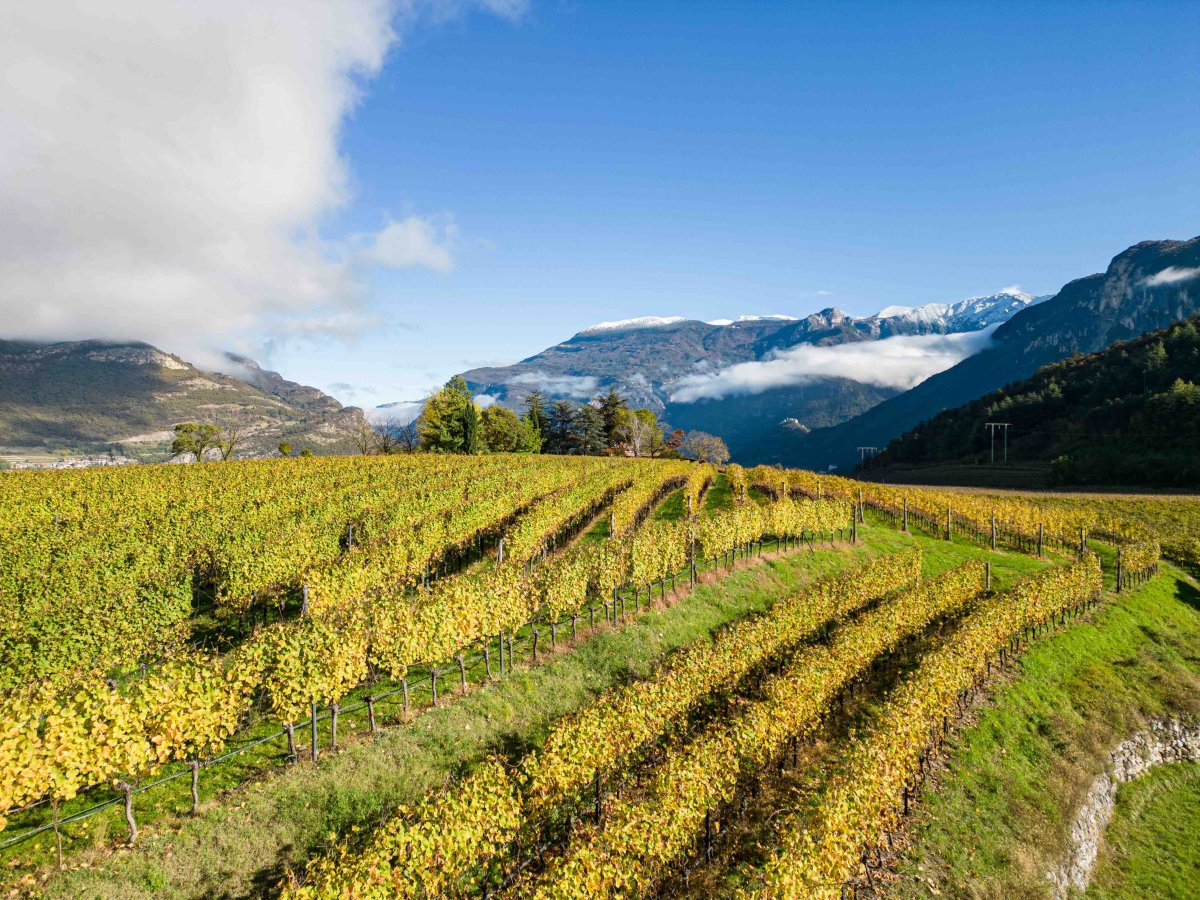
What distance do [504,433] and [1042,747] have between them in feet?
293

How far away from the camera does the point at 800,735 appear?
20.9 meters

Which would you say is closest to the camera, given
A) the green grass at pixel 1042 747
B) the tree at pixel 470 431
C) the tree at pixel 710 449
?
the green grass at pixel 1042 747

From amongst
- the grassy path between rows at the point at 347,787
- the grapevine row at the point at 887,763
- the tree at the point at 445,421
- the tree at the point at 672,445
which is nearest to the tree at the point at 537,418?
the tree at the point at 445,421

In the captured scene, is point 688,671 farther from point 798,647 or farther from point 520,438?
point 520,438

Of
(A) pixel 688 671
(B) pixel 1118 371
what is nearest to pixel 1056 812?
(A) pixel 688 671

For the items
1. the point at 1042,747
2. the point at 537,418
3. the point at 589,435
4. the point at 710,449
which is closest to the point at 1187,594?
the point at 1042,747

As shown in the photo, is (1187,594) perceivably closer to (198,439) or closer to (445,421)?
(445,421)

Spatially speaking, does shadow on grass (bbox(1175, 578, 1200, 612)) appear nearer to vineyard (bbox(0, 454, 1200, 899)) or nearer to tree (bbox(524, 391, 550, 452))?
vineyard (bbox(0, 454, 1200, 899))

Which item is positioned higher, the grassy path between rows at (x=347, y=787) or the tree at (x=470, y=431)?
the tree at (x=470, y=431)

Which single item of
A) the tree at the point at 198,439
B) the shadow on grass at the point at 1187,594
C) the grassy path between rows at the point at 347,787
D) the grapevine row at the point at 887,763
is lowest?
the shadow on grass at the point at 1187,594

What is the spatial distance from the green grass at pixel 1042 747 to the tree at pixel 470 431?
74783 mm

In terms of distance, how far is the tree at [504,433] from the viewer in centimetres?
10256

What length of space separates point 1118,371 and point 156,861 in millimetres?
184862

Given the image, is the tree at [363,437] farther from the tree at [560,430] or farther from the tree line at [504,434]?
the tree at [560,430]
